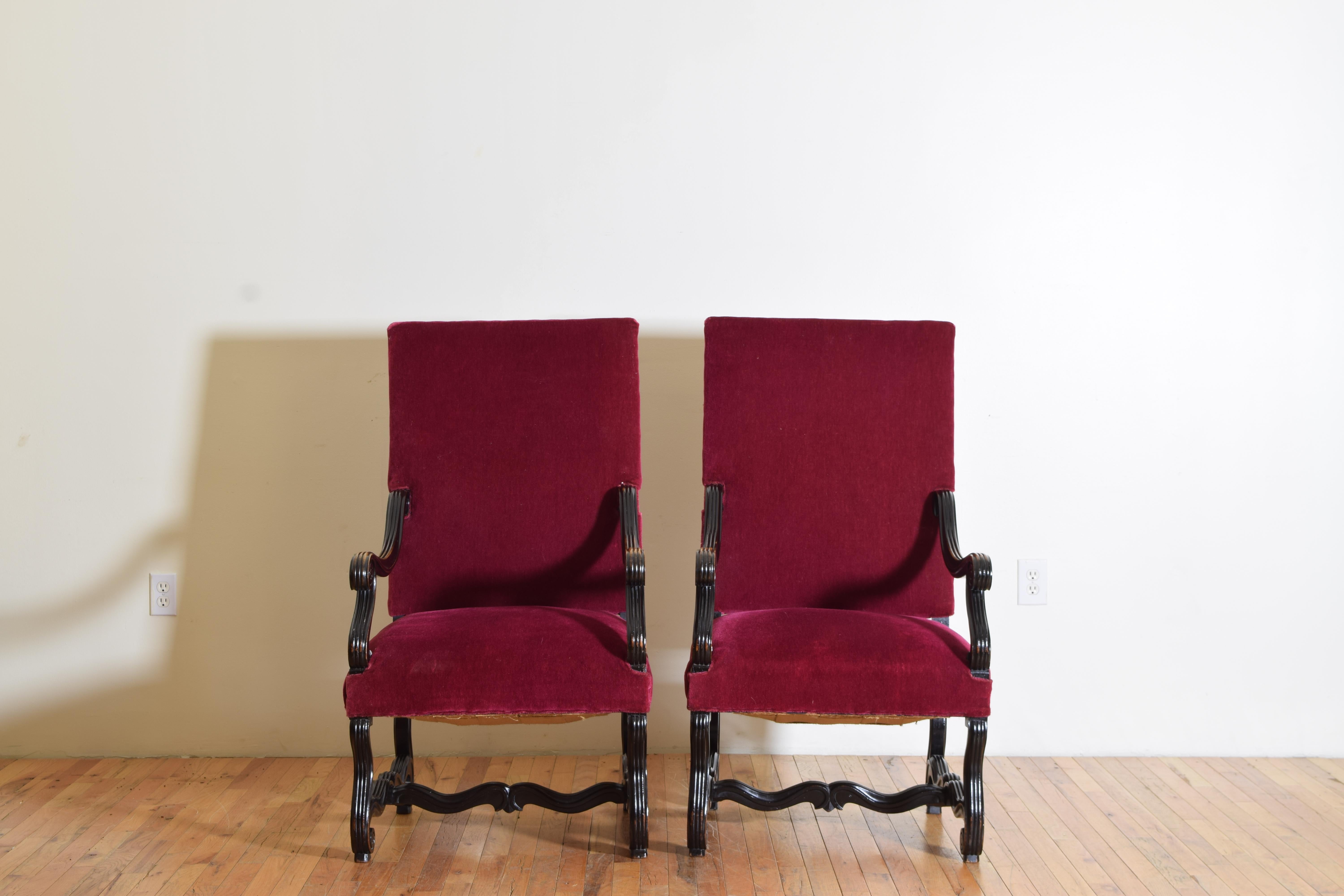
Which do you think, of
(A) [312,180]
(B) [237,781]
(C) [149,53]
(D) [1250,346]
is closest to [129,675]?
(B) [237,781]

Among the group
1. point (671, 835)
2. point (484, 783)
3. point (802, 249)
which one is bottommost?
point (671, 835)

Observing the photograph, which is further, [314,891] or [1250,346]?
[1250,346]

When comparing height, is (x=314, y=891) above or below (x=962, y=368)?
below

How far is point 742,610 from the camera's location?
2164 mm

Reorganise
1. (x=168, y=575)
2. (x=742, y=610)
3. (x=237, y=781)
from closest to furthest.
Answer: (x=742, y=610) < (x=237, y=781) < (x=168, y=575)

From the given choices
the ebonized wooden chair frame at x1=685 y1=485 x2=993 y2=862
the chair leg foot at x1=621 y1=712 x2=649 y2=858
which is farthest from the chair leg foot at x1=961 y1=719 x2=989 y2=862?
the chair leg foot at x1=621 y1=712 x2=649 y2=858

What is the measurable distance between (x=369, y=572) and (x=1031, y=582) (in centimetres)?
172

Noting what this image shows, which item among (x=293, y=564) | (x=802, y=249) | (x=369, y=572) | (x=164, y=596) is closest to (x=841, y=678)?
(x=369, y=572)

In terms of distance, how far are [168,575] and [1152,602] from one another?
265 centimetres

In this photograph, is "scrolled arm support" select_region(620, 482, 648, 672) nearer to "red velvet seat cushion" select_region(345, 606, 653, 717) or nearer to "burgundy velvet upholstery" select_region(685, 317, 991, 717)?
"red velvet seat cushion" select_region(345, 606, 653, 717)

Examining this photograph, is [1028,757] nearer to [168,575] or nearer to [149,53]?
[168,575]

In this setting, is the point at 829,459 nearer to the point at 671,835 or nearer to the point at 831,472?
the point at 831,472

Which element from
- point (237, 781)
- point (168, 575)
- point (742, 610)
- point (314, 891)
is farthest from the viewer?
point (168, 575)

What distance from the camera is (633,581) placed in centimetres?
192
